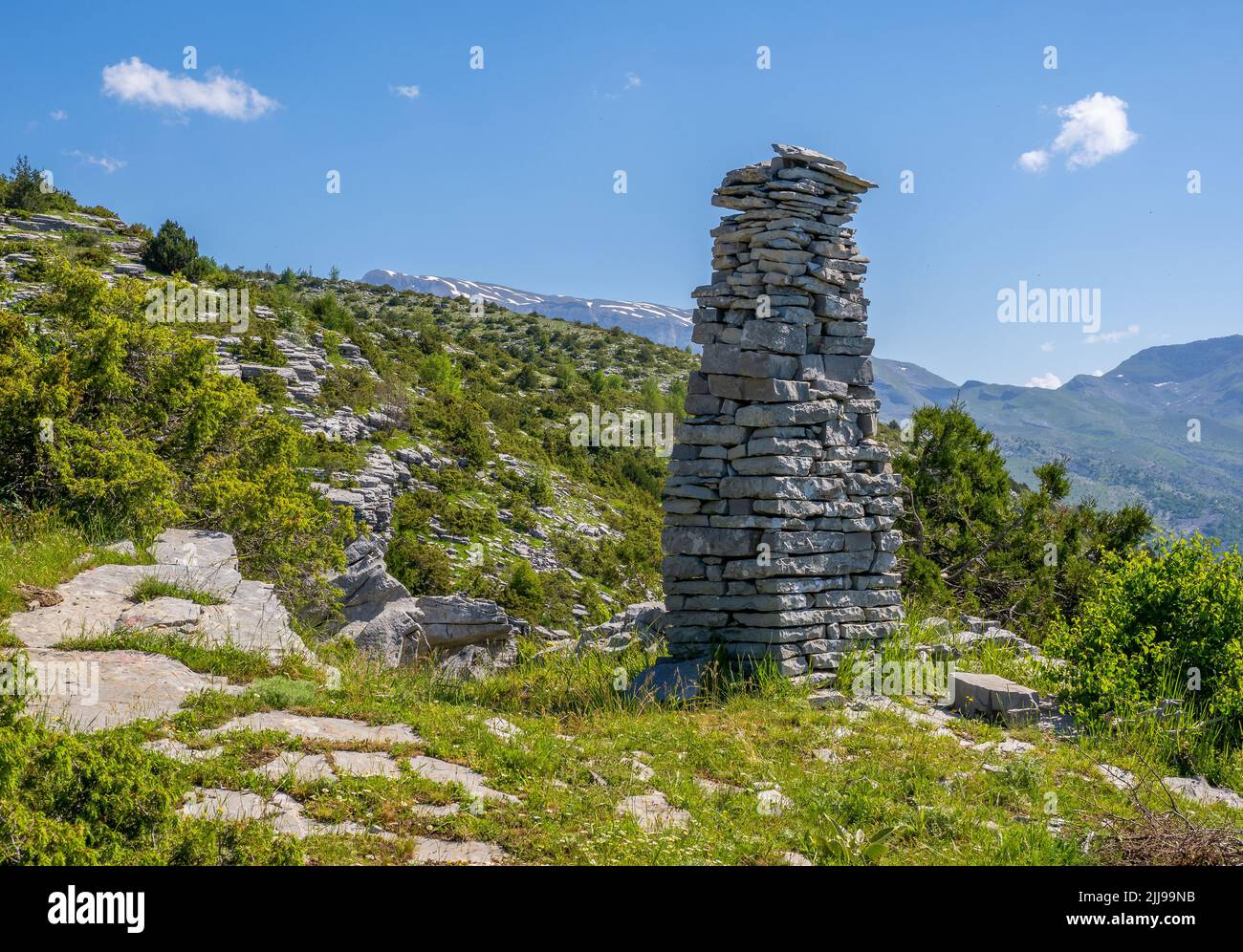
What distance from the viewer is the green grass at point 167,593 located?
789 centimetres

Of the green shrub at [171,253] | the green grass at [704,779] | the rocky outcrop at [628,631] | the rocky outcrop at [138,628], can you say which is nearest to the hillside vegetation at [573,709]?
the green grass at [704,779]

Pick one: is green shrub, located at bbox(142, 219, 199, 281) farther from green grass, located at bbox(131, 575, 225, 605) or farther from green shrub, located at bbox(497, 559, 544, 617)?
green grass, located at bbox(131, 575, 225, 605)

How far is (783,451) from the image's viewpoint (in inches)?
338

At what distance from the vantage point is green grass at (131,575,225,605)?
789 centimetres

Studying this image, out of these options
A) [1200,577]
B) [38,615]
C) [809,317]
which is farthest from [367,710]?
[1200,577]

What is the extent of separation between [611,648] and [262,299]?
2977cm

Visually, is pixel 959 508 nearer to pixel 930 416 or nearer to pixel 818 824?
pixel 930 416

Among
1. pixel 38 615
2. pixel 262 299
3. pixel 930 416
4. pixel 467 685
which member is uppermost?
pixel 262 299

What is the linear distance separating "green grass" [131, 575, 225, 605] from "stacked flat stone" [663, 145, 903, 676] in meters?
4.15

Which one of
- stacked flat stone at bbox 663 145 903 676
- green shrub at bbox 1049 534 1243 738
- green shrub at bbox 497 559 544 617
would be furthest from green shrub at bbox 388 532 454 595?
green shrub at bbox 1049 534 1243 738

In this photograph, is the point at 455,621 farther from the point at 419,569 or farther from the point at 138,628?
the point at 138,628

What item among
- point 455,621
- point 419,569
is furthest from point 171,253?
point 455,621

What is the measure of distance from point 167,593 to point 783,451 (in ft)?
18.1

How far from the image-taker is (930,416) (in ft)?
61.3
